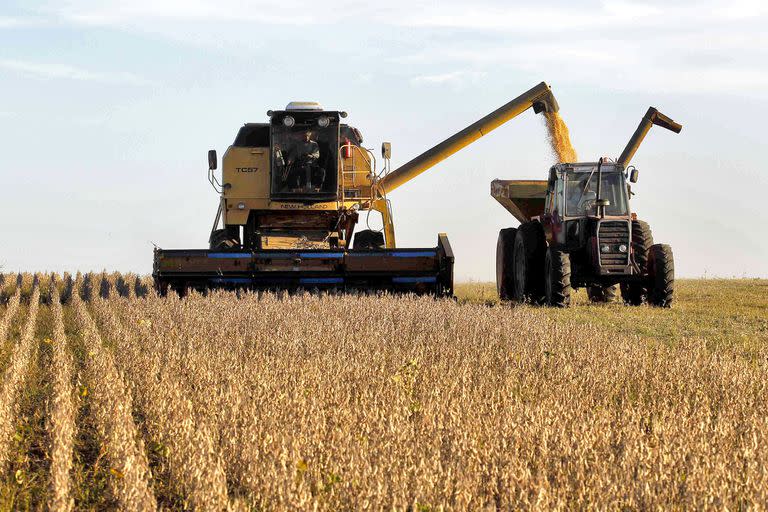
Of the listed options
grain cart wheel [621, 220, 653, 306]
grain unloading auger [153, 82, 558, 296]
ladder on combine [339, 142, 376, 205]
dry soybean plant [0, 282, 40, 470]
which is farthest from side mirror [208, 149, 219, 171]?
grain cart wheel [621, 220, 653, 306]

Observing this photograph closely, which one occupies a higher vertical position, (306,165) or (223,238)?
(306,165)

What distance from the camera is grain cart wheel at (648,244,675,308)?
16.3 m

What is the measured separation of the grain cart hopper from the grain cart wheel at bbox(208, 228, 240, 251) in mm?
4696

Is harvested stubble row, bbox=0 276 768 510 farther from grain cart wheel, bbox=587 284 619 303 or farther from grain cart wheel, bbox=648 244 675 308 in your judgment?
grain cart wheel, bbox=587 284 619 303

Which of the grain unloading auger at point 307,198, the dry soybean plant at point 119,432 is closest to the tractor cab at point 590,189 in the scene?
the grain unloading auger at point 307,198

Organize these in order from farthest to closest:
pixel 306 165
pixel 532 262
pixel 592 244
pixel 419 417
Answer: pixel 306 165, pixel 532 262, pixel 592 244, pixel 419 417

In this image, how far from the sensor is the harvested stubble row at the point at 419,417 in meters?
4.79

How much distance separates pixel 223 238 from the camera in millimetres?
17875

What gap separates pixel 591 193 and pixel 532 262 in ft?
4.86

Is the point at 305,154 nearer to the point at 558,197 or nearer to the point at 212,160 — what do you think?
the point at 212,160

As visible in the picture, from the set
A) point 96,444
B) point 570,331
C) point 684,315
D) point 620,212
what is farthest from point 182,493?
point 620,212

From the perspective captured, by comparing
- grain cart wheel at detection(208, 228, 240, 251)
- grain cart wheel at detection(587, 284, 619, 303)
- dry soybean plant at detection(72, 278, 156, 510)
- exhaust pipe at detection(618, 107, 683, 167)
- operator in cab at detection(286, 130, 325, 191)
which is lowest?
dry soybean plant at detection(72, 278, 156, 510)

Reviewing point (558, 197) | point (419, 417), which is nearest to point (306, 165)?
point (558, 197)

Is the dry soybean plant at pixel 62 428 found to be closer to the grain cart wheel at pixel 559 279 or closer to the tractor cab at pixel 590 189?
the grain cart wheel at pixel 559 279
